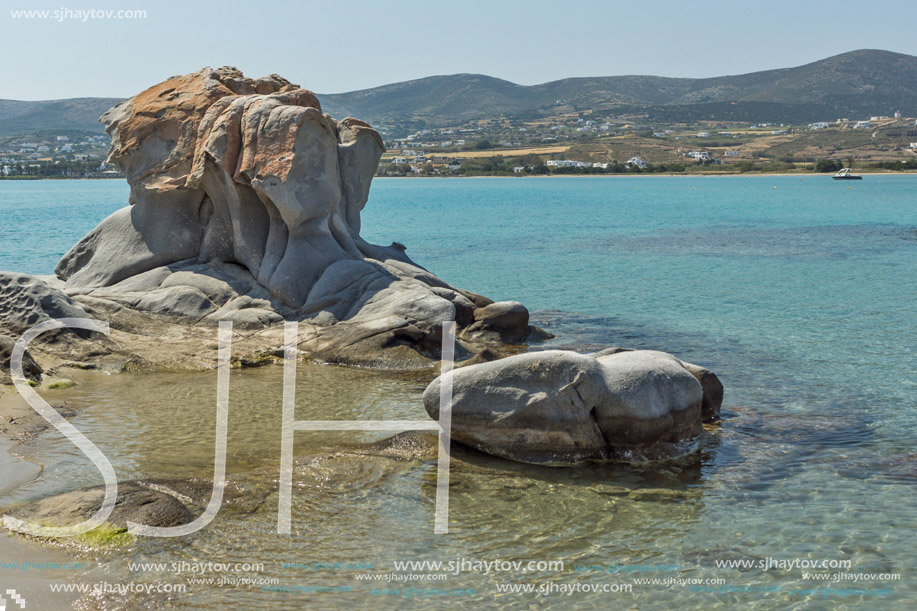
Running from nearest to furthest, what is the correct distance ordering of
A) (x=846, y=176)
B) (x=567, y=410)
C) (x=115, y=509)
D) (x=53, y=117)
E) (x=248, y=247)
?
(x=115, y=509) → (x=567, y=410) → (x=248, y=247) → (x=846, y=176) → (x=53, y=117)

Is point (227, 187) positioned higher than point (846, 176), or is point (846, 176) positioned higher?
point (846, 176)

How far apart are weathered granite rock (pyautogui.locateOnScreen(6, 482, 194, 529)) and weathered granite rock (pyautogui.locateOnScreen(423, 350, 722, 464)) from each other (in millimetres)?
3854

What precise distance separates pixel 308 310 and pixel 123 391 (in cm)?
470

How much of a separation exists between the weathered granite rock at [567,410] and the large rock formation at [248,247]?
4987 mm

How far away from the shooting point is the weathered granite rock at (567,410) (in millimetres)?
10203

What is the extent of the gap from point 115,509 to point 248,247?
11.0 metres

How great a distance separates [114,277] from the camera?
1833 centimetres

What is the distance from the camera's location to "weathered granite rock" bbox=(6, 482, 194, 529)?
25.0 ft

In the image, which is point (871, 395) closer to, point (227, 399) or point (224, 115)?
point (227, 399)

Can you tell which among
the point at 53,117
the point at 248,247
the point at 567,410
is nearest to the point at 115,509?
the point at 567,410

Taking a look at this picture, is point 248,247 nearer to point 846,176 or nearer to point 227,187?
point 227,187

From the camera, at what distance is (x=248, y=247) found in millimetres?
18094

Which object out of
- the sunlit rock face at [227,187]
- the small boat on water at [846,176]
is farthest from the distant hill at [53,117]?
the sunlit rock face at [227,187]

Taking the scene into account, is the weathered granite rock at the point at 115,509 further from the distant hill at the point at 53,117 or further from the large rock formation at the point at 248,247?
the distant hill at the point at 53,117
